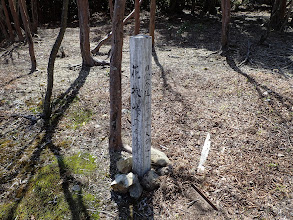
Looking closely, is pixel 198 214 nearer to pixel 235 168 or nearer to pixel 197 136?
pixel 235 168

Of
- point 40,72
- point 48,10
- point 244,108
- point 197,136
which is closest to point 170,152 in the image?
point 197,136

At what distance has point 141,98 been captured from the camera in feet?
8.07

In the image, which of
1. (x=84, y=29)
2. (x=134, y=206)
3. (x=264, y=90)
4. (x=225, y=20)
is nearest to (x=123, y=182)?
(x=134, y=206)

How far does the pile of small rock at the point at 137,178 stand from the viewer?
273 centimetres

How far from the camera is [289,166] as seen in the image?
3.14 metres

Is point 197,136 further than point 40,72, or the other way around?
point 40,72

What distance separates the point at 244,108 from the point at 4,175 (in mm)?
4382

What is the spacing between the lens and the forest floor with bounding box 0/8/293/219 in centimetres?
266

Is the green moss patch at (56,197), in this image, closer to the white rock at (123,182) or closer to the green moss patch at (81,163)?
the green moss patch at (81,163)

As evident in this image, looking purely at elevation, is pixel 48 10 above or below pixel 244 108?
above

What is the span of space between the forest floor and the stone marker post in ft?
1.46

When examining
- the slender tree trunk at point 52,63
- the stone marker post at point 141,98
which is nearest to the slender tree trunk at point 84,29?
the slender tree trunk at point 52,63

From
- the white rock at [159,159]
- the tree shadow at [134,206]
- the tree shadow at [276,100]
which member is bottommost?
the tree shadow at [134,206]

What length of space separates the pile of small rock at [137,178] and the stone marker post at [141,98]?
10 cm
